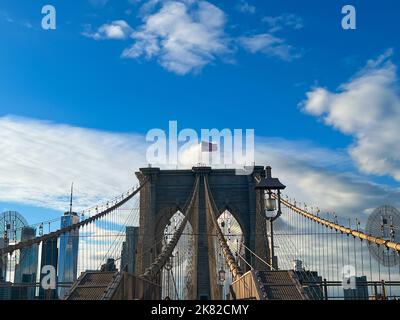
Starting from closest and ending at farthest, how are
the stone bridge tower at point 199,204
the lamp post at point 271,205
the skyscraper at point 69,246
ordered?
the lamp post at point 271,205 < the skyscraper at point 69,246 < the stone bridge tower at point 199,204

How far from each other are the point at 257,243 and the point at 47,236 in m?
33.7

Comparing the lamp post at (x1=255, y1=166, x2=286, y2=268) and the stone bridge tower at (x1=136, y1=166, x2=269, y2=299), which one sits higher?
the stone bridge tower at (x1=136, y1=166, x2=269, y2=299)

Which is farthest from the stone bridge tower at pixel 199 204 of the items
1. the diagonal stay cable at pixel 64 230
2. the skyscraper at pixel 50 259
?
the skyscraper at pixel 50 259

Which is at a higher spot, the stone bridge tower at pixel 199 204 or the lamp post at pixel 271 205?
the stone bridge tower at pixel 199 204

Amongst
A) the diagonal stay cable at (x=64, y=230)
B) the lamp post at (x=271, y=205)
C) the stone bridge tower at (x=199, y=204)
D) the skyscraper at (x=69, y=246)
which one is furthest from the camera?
the stone bridge tower at (x=199, y=204)

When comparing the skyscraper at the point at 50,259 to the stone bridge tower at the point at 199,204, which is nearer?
the skyscraper at the point at 50,259

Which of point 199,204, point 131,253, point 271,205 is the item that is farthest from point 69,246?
point 271,205

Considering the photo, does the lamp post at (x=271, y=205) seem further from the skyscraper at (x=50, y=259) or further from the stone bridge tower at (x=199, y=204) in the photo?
the stone bridge tower at (x=199, y=204)

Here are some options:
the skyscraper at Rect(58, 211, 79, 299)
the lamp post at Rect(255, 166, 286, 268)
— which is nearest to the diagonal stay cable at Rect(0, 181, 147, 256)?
the skyscraper at Rect(58, 211, 79, 299)

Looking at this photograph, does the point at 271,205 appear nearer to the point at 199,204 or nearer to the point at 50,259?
the point at 199,204

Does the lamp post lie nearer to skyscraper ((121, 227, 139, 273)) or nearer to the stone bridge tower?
the stone bridge tower
